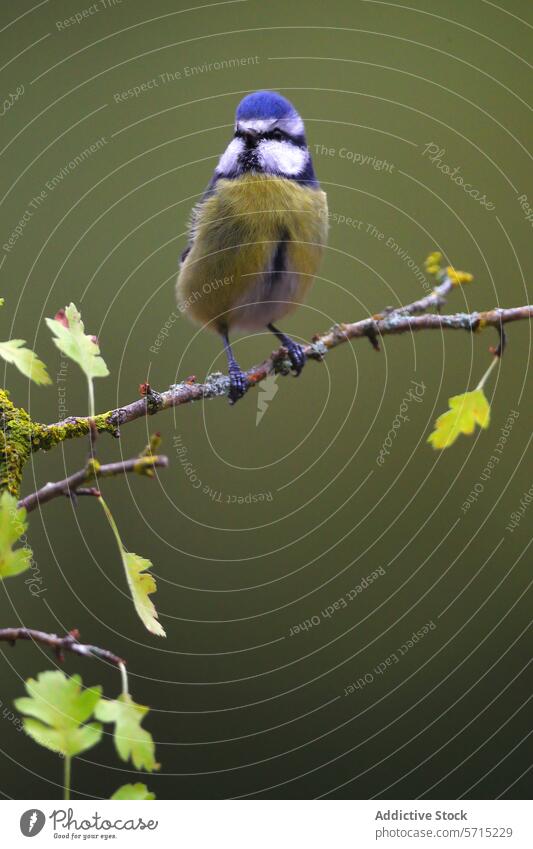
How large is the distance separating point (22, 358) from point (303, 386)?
1.31m

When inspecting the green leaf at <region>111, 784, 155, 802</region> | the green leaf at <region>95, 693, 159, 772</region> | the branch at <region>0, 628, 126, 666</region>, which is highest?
the branch at <region>0, 628, 126, 666</region>

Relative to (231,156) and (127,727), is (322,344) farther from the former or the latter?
(127,727)

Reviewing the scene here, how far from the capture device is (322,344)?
1.36 m

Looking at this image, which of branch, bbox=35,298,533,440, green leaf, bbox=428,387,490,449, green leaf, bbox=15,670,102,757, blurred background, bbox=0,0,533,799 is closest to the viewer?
green leaf, bbox=15,670,102,757

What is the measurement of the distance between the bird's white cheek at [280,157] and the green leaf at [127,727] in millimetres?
1298

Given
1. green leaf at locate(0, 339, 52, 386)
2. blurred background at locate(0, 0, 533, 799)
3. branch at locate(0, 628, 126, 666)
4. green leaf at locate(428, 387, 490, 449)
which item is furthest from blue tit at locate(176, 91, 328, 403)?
branch at locate(0, 628, 126, 666)

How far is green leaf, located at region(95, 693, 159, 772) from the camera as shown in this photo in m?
0.58

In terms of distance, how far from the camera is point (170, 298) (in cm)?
197

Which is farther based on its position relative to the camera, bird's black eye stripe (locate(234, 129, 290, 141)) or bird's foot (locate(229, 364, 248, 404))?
bird's black eye stripe (locate(234, 129, 290, 141))

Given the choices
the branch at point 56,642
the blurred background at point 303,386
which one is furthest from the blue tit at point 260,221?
the branch at point 56,642

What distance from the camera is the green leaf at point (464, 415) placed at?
→ 849 millimetres

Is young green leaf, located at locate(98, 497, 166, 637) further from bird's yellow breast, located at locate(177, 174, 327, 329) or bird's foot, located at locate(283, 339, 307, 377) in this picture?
bird's yellow breast, located at locate(177, 174, 327, 329)

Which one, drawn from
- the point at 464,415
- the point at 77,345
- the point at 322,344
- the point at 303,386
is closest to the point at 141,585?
the point at 77,345

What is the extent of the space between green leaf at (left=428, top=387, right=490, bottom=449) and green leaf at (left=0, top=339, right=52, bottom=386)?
38 centimetres
